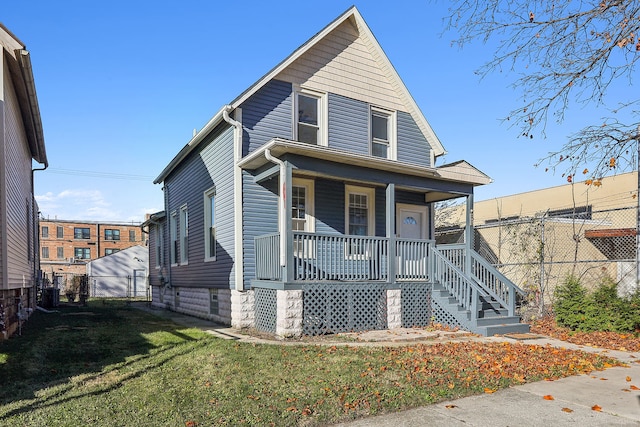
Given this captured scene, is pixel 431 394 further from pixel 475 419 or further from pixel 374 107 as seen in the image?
pixel 374 107

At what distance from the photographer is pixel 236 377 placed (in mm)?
5926

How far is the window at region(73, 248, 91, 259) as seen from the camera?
176 ft

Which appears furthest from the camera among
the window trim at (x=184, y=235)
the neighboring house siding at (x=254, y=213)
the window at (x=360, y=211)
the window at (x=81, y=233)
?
the window at (x=81, y=233)

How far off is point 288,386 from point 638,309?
800 centimetres

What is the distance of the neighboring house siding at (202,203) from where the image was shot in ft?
36.3

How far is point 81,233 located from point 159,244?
41381 mm

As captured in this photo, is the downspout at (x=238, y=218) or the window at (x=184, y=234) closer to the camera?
the downspout at (x=238, y=218)

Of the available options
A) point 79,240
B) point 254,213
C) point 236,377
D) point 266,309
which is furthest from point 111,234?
point 236,377

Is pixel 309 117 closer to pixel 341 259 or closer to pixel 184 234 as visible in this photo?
pixel 341 259

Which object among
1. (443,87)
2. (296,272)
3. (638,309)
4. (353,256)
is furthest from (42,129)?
(638,309)

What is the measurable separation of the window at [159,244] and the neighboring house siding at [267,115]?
875 centimetres

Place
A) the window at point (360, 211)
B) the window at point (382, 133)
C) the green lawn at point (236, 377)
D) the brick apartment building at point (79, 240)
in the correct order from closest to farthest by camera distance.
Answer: the green lawn at point (236, 377), the window at point (360, 211), the window at point (382, 133), the brick apartment building at point (79, 240)

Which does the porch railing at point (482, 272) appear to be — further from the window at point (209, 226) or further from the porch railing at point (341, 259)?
the window at point (209, 226)

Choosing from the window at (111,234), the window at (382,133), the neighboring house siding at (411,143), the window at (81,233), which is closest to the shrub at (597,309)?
the neighboring house siding at (411,143)
